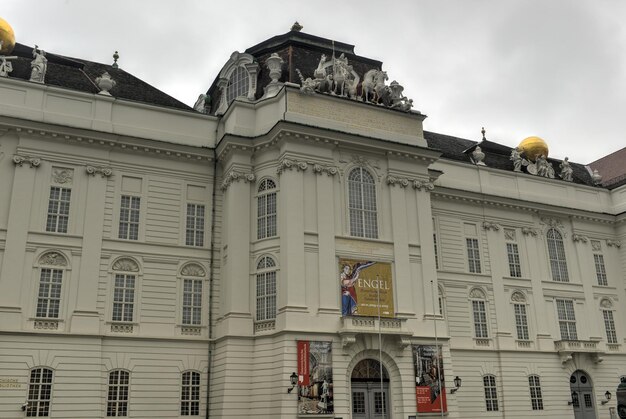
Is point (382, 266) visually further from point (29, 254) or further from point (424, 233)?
point (29, 254)

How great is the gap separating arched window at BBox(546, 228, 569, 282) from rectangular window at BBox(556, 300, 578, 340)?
1.47m

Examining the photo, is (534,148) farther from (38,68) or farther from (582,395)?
(38,68)

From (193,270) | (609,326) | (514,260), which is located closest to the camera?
(193,270)

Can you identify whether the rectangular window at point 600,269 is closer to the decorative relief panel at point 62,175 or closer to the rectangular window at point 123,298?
the rectangular window at point 123,298

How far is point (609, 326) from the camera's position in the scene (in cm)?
3978

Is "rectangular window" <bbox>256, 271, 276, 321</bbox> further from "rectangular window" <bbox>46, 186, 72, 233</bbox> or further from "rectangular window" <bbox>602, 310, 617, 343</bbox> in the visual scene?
"rectangular window" <bbox>602, 310, 617, 343</bbox>

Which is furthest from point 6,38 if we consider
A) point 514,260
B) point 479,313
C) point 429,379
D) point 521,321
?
point 521,321

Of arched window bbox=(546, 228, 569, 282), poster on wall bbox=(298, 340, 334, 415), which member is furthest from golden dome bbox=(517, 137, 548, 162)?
poster on wall bbox=(298, 340, 334, 415)

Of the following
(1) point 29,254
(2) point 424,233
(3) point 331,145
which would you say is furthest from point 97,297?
(2) point 424,233

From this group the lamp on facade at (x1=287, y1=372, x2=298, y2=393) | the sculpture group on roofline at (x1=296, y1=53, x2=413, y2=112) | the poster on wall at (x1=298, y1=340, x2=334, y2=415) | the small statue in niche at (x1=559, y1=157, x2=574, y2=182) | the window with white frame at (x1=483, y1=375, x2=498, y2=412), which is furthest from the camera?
the small statue in niche at (x1=559, y1=157, x2=574, y2=182)

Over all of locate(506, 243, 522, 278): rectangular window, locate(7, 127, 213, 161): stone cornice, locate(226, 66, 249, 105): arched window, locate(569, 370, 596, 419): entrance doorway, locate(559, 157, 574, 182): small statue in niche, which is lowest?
locate(569, 370, 596, 419): entrance doorway

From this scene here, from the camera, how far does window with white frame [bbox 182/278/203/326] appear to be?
1169 inches

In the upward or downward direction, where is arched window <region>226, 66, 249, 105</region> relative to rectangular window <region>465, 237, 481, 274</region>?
upward

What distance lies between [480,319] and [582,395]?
7722 millimetres
